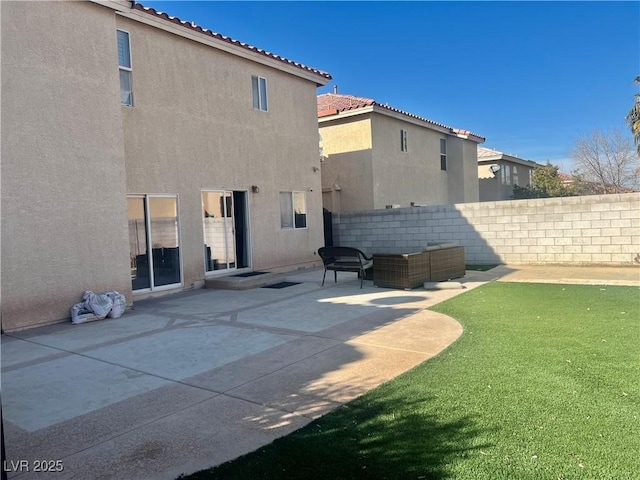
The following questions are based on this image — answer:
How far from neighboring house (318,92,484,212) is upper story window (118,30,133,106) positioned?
985 centimetres

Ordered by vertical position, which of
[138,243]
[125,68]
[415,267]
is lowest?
[415,267]

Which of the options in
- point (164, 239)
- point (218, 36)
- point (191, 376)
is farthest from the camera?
point (218, 36)

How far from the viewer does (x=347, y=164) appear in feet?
63.6

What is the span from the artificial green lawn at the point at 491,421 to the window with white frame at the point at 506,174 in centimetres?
2772

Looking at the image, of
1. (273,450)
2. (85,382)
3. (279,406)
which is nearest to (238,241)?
(85,382)

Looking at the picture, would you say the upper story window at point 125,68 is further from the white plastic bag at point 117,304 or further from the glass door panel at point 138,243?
the white plastic bag at point 117,304

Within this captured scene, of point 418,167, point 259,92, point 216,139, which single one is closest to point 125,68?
point 216,139

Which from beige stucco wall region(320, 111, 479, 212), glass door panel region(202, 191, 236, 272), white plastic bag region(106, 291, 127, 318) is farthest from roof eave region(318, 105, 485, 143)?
white plastic bag region(106, 291, 127, 318)

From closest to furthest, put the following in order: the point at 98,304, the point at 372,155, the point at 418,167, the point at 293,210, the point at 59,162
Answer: the point at 59,162 < the point at 98,304 < the point at 293,210 < the point at 372,155 < the point at 418,167

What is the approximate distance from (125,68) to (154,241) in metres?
4.08

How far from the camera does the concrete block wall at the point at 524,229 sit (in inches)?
500

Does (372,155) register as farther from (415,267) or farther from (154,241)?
(154,241)

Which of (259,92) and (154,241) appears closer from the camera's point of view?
(154,241)

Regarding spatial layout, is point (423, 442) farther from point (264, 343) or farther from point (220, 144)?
point (220, 144)
